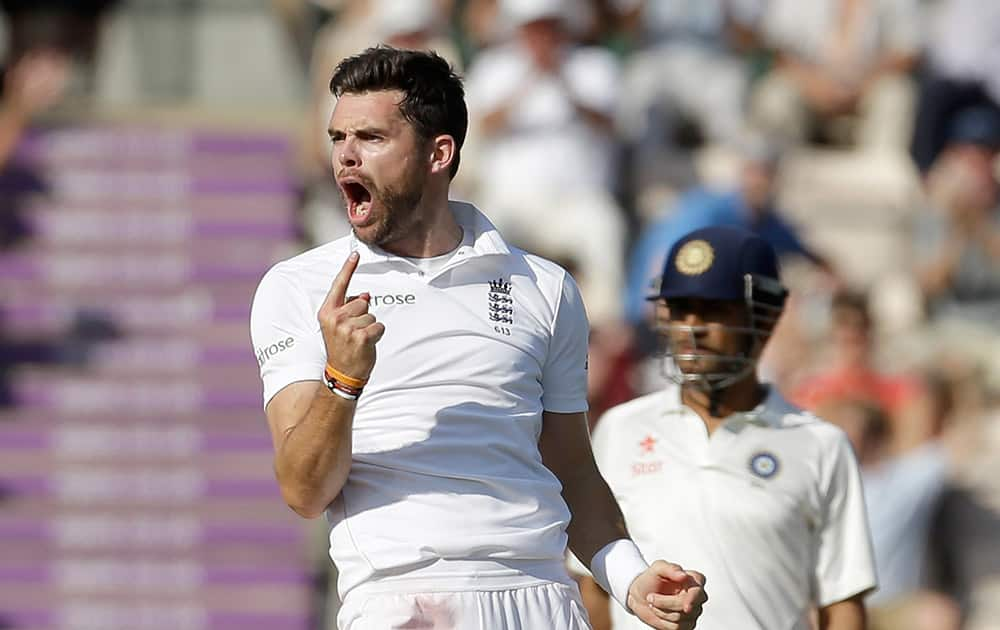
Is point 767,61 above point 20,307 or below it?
above

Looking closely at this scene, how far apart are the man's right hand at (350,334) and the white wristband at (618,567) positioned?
815mm

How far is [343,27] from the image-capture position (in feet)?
38.6

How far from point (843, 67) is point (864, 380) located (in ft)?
10.4

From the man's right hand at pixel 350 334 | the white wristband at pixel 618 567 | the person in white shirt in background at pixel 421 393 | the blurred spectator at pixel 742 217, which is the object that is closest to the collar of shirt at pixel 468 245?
the person in white shirt in background at pixel 421 393

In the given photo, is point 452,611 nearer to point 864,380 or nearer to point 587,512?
point 587,512

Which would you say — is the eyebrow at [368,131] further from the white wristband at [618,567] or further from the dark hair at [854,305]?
the dark hair at [854,305]

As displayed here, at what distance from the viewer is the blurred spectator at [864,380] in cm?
895

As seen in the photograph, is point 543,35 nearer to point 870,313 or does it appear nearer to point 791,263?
point 791,263

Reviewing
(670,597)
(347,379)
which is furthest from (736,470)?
(347,379)

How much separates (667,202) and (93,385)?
11.2 ft

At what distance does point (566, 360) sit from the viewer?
14.3 feet

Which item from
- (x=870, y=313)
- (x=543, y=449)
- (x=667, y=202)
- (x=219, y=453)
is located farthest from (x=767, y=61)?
(x=543, y=449)

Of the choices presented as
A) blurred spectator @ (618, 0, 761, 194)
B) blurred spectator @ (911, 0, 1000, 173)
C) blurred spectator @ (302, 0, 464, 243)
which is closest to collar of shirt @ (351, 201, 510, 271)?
blurred spectator @ (302, 0, 464, 243)

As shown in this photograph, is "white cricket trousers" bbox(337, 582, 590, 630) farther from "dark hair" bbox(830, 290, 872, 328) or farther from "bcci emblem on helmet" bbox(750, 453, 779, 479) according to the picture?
"dark hair" bbox(830, 290, 872, 328)
